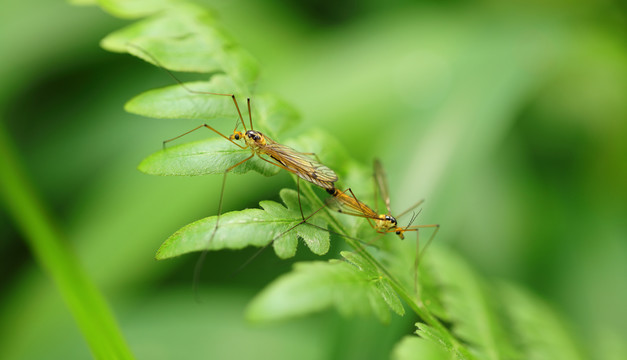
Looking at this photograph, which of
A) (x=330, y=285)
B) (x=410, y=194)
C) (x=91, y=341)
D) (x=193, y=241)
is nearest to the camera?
(x=330, y=285)

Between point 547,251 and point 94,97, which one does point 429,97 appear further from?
point 94,97

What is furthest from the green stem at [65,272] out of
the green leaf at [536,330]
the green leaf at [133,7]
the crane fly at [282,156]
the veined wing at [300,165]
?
the green leaf at [536,330]

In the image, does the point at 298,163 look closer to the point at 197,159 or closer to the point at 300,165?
the point at 300,165

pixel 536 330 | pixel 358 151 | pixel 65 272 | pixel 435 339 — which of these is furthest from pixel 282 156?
pixel 358 151

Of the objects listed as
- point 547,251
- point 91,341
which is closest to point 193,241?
point 91,341

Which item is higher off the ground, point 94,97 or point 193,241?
point 94,97

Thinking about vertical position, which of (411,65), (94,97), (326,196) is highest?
(94,97)

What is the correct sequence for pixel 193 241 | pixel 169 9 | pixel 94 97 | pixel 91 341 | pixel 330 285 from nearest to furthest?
pixel 330 285
pixel 193 241
pixel 91 341
pixel 169 9
pixel 94 97

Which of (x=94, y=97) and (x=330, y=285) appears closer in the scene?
(x=330, y=285)
